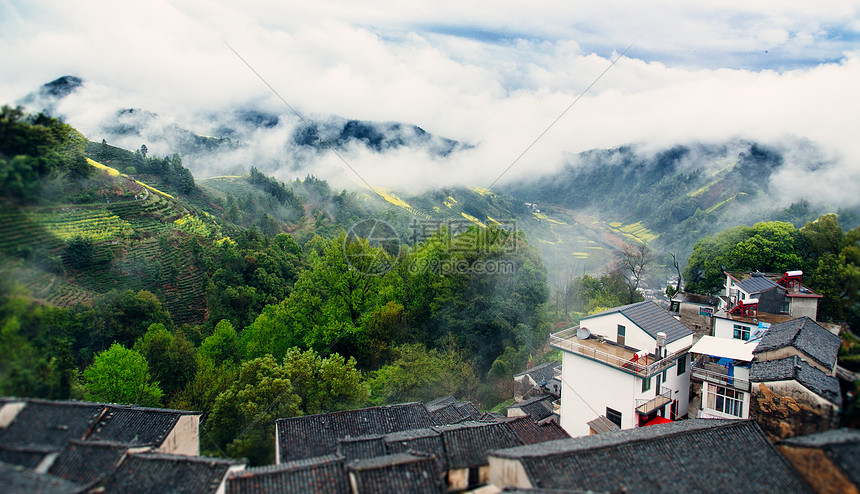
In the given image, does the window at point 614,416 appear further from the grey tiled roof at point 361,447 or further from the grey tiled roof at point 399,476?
the grey tiled roof at point 361,447

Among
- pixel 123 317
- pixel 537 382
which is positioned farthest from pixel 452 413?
pixel 123 317

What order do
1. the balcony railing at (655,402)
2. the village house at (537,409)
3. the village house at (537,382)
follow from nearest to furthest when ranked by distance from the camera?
the balcony railing at (655,402)
the village house at (537,409)
the village house at (537,382)

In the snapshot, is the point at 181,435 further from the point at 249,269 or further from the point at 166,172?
the point at 166,172

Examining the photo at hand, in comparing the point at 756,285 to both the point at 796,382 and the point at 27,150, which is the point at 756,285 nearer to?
the point at 796,382

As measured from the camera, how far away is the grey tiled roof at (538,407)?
79.4ft

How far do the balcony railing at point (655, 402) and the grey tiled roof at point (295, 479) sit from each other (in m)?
12.8

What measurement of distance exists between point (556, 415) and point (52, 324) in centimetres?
2196

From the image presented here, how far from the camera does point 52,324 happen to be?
1498 cm

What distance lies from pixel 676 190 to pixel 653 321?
7128 cm

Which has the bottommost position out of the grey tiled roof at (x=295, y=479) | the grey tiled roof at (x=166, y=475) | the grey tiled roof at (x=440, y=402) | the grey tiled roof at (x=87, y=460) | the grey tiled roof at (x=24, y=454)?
the grey tiled roof at (x=440, y=402)

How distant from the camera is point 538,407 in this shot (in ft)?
82.2

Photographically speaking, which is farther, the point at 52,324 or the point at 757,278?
the point at 757,278

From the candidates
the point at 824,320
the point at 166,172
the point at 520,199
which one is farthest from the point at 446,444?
the point at 520,199

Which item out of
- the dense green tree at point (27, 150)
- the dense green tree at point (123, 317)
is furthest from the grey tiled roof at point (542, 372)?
the dense green tree at point (123, 317)
